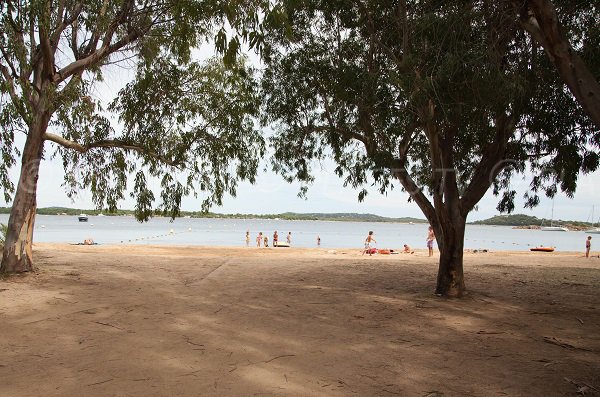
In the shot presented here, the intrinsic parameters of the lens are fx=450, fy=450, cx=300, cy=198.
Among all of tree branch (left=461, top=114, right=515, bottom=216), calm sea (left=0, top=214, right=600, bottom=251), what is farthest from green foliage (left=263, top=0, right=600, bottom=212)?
calm sea (left=0, top=214, right=600, bottom=251)

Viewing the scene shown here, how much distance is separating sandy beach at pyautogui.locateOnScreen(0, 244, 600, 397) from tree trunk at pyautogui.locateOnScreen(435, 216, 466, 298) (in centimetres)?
46

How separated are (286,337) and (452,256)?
4.47 meters

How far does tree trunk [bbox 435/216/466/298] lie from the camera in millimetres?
8938

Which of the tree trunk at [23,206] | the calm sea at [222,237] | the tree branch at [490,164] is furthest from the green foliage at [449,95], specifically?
the calm sea at [222,237]

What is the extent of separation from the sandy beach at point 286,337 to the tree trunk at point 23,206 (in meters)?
0.47

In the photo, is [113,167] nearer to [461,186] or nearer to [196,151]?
[196,151]

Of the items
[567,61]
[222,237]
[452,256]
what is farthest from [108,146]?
[222,237]

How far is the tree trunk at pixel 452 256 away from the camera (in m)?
8.94

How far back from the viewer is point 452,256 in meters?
9.00

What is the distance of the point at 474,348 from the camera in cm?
575

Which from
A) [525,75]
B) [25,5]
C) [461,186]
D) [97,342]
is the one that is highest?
[25,5]

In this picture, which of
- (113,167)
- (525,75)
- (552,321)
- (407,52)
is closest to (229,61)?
(407,52)

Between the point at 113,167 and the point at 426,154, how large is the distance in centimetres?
795

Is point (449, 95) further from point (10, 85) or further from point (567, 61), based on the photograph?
point (10, 85)
